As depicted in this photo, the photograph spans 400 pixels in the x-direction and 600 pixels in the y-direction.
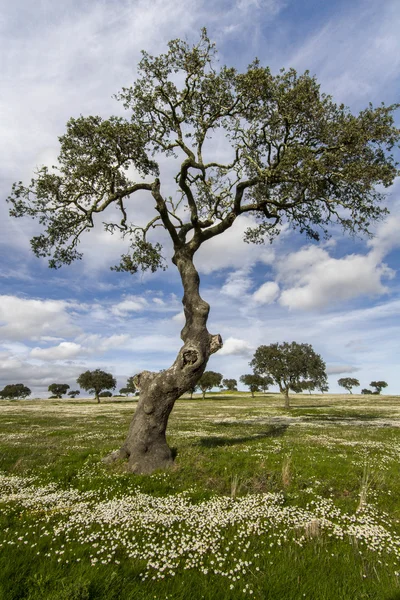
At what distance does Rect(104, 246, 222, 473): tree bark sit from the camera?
13.7m

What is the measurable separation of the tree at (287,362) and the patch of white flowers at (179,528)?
61729 millimetres

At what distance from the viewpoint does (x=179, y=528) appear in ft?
26.3

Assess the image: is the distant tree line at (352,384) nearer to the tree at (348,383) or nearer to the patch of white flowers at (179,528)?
the tree at (348,383)

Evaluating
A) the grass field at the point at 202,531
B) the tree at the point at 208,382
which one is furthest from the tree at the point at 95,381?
the grass field at the point at 202,531

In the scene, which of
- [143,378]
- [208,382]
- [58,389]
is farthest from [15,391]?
[143,378]

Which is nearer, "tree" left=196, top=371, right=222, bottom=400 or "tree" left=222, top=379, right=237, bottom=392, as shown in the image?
"tree" left=196, top=371, right=222, bottom=400

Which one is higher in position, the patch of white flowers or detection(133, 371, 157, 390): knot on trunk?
detection(133, 371, 157, 390): knot on trunk

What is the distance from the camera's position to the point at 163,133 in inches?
771

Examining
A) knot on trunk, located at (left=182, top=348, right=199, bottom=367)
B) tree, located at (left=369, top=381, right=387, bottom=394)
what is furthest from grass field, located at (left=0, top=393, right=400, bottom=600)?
tree, located at (left=369, top=381, right=387, bottom=394)

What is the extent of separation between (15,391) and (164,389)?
179172 millimetres

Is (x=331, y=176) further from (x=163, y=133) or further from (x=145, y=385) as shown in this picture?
(x=145, y=385)

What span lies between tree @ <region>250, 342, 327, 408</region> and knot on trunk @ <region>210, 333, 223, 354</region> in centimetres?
5689

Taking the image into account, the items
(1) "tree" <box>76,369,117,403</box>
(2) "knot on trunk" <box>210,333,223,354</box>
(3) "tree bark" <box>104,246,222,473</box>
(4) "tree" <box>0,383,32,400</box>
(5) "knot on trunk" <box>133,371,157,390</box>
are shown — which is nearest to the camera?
(3) "tree bark" <box>104,246,222,473</box>

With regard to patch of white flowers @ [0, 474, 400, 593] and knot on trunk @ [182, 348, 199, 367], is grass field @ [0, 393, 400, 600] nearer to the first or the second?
patch of white flowers @ [0, 474, 400, 593]
